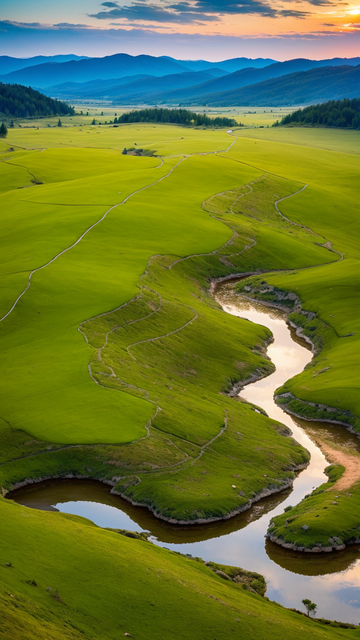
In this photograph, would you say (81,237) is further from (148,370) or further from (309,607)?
(309,607)

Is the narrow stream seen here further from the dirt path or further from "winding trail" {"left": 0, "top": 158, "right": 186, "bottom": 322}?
"winding trail" {"left": 0, "top": 158, "right": 186, "bottom": 322}

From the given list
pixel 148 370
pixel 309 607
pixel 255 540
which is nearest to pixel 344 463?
pixel 255 540

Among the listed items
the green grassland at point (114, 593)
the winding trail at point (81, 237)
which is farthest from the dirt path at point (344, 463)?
the winding trail at point (81, 237)

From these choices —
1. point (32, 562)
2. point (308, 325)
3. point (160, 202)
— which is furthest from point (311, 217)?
point (32, 562)

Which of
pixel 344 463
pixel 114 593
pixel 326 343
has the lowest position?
pixel 114 593

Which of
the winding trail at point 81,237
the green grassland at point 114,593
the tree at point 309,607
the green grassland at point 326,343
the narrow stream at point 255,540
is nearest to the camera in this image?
the green grassland at point 114,593

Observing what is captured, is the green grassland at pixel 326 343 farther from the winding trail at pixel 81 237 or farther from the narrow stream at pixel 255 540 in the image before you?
the winding trail at pixel 81 237

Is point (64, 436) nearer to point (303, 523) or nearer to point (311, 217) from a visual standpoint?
point (303, 523)

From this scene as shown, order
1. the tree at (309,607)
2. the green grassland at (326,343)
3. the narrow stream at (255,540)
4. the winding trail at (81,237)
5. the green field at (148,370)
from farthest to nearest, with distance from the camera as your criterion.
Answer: the winding trail at (81,237)
the green grassland at (326,343)
the narrow stream at (255,540)
the tree at (309,607)
the green field at (148,370)
